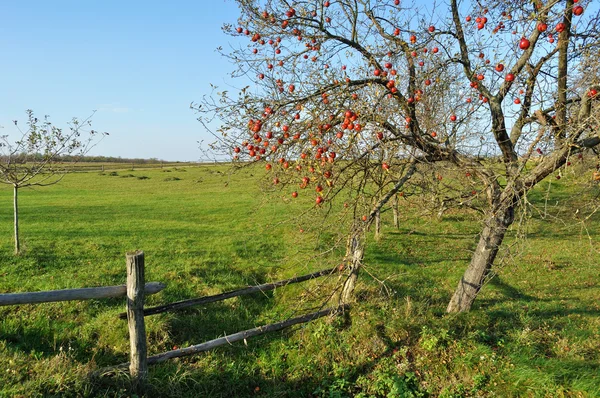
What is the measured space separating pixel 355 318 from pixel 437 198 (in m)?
2.25

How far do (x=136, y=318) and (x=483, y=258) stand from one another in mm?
4593

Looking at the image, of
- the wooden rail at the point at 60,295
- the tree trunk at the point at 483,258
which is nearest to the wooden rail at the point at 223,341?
the wooden rail at the point at 60,295

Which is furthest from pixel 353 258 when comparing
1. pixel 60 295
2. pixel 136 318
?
pixel 60 295

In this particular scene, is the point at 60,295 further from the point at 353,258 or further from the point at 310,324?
the point at 353,258

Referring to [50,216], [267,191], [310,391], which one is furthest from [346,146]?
[50,216]

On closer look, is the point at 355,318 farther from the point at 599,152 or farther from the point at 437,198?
the point at 599,152

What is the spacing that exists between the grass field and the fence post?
14cm

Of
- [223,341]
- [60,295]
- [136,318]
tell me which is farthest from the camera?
[223,341]

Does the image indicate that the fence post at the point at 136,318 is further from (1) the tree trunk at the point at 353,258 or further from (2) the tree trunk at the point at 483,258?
(2) the tree trunk at the point at 483,258

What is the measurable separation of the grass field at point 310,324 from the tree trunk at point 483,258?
0.22 m

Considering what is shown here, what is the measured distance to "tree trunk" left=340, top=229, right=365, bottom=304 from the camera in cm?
489

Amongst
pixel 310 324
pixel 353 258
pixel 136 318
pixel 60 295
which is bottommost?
pixel 310 324

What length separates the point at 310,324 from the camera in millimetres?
5348

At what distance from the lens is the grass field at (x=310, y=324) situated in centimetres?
412
